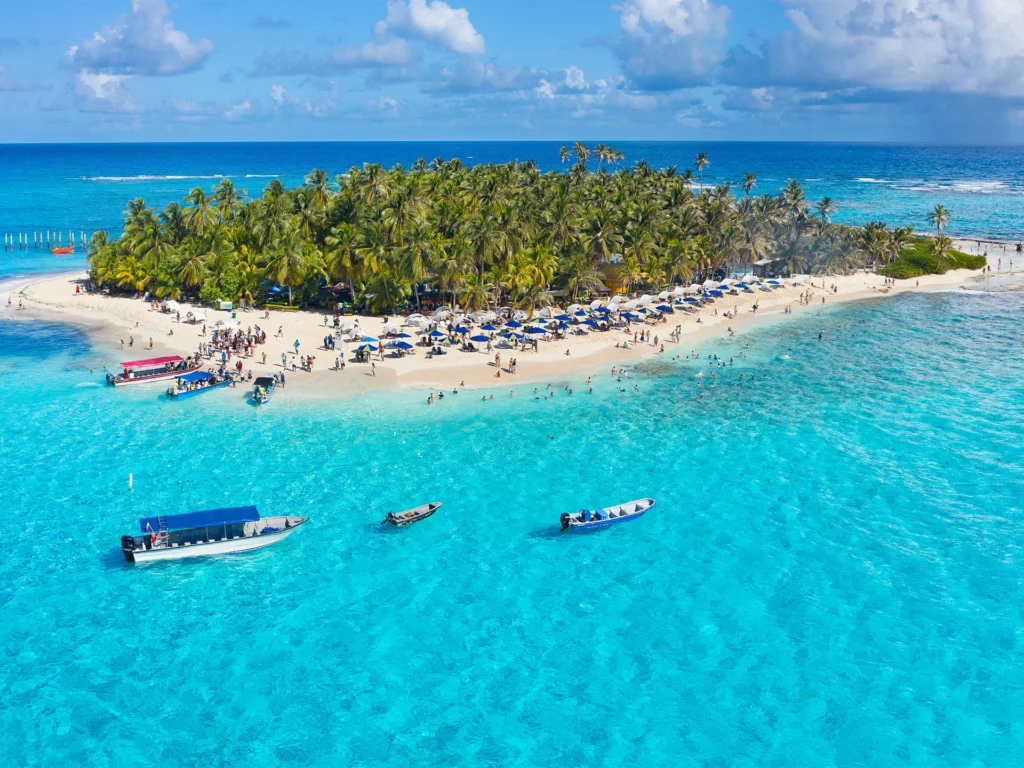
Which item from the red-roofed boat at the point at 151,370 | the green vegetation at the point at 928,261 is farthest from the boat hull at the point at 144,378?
the green vegetation at the point at 928,261

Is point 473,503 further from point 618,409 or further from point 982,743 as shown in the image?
point 982,743

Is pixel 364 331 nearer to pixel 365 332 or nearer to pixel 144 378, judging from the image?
pixel 365 332

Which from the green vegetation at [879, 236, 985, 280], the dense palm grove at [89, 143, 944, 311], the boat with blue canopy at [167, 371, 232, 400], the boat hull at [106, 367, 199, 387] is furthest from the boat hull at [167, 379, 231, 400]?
the green vegetation at [879, 236, 985, 280]

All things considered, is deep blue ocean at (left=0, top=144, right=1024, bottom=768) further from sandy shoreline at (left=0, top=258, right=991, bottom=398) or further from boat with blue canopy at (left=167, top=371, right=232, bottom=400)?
sandy shoreline at (left=0, top=258, right=991, bottom=398)

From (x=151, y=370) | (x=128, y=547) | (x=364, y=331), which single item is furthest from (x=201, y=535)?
(x=364, y=331)

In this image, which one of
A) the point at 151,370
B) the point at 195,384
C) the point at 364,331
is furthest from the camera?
the point at 364,331

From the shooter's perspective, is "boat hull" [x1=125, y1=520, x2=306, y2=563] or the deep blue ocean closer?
the deep blue ocean
